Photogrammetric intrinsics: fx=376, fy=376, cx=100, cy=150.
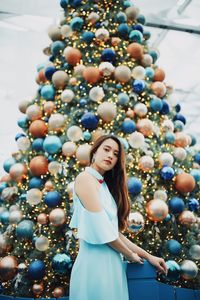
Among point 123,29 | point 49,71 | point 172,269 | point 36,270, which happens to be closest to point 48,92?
point 49,71

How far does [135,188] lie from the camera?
9.53ft

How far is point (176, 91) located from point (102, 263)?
694cm

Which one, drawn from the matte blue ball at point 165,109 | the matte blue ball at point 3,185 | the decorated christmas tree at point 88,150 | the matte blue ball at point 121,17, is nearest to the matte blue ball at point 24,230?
the decorated christmas tree at point 88,150

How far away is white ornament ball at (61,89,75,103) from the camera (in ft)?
10.8

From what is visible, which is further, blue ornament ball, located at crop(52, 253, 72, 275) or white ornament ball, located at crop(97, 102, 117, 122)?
white ornament ball, located at crop(97, 102, 117, 122)

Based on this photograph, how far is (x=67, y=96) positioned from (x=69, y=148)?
1.63 ft

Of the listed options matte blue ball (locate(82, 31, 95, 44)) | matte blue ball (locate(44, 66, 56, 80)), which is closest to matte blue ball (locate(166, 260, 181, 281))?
matte blue ball (locate(44, 66, 56, 80))

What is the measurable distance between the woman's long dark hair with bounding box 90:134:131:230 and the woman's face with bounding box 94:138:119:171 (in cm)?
2

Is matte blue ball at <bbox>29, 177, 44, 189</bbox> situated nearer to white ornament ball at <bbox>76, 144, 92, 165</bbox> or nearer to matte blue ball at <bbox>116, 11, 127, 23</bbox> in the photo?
white ornament ball at <bbox>76, 144, 92, 165</bbox>

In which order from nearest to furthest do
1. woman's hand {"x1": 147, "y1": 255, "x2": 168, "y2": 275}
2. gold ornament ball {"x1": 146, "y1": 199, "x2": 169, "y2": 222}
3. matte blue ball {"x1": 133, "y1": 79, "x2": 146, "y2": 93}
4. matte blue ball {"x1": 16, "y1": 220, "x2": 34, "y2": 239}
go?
woman's hand {"x1": 147, "y1": 255, "x2": 168, "y2": 275} < gold ornament ball {"x1": 146, "y1": 199, "x2": 169, "y2": 222} < matte blue ball {"x1": 16, "y1": 220, "x2": 34, "y2": 239} < matte blue ball {"x1": 133, "y1": 79, "x2": 146, "y2": 93}

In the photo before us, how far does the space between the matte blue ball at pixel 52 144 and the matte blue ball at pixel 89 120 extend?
27 centimetres

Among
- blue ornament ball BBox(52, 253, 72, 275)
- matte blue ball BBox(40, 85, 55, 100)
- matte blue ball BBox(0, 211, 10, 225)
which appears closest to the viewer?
blue ornament ball BBox(52, 253, 72, 275)

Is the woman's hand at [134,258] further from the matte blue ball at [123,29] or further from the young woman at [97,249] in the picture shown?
the matte blue ball at [123,29]

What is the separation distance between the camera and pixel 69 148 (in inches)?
122
